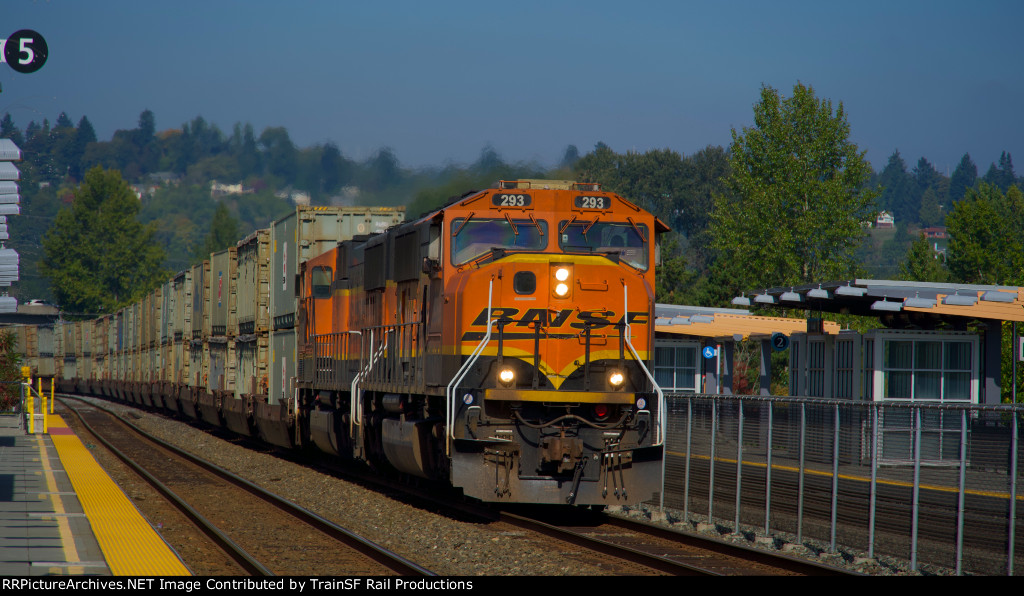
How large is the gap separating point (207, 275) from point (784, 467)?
24.0 meters

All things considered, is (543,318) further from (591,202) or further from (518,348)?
(591,202)

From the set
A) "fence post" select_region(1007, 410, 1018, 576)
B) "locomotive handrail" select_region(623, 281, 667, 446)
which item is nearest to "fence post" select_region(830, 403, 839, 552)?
"locomotive handrail" select_region(623, 281, 667, 446)

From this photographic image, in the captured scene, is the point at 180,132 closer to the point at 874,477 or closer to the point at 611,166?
the point at 611,166

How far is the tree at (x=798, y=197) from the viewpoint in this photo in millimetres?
41219

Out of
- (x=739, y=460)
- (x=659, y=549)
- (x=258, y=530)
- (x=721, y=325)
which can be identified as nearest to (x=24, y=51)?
(x=258, y=530)

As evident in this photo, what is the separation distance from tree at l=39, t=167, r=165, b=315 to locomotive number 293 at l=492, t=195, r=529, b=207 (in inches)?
3819

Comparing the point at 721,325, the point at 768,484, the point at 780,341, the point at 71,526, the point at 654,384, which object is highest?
the point at 721,325

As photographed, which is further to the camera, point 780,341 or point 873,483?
point 780,341

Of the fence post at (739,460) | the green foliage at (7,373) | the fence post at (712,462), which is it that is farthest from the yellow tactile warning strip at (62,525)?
the green foliage at (7,373)

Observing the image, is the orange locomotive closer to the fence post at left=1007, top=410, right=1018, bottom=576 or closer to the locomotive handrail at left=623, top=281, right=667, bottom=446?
the locomotive handrail at left=623, top=281, right=667, bottom=446

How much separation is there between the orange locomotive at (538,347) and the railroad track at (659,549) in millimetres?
593

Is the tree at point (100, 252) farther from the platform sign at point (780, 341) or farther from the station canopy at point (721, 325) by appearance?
the platform sign at point (780, 341)

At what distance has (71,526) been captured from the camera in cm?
1291

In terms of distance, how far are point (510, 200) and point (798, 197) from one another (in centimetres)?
3063
